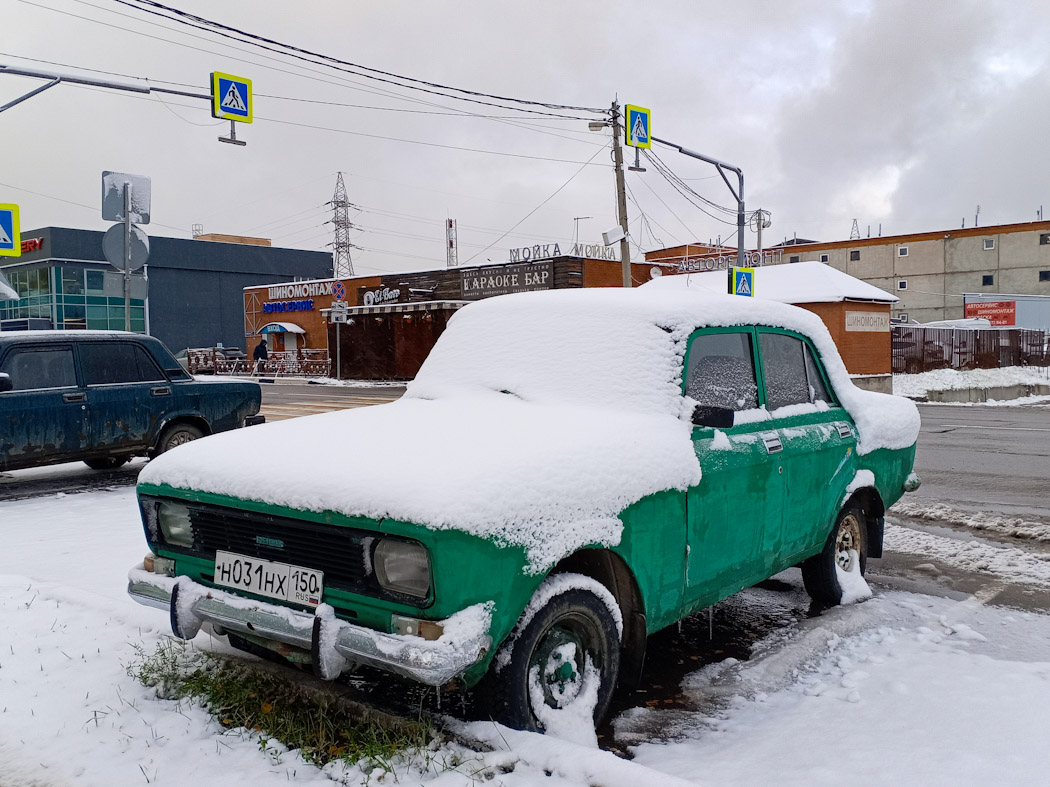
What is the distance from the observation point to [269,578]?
3.03 m

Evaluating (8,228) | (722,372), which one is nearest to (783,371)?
(722,372)

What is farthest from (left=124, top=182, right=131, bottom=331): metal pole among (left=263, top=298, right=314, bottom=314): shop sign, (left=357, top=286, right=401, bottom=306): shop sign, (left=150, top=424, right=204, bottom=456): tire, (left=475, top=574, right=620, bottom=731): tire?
(left=263, top=298, right=314, bottom=314): shop sign

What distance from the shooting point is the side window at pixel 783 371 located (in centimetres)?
424

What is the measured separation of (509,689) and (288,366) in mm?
41064

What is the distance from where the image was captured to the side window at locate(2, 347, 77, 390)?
26.9ft

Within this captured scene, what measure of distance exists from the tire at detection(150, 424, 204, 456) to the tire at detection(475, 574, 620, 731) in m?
7.20

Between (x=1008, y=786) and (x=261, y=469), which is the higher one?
(x=261, y=469)

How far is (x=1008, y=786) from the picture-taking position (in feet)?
8.91

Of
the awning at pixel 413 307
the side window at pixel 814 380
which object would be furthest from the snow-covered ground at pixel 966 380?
the side window at pixel 814 380

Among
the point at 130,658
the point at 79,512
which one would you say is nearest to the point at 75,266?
the point at 79,512

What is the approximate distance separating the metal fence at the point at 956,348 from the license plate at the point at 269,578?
30.0 meters

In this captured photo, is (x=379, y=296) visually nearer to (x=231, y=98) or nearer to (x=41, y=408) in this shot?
(x=231, y=98)

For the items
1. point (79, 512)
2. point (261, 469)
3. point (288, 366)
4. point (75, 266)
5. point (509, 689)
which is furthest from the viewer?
point (75, 266)

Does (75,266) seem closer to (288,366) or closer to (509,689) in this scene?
(288,366)
